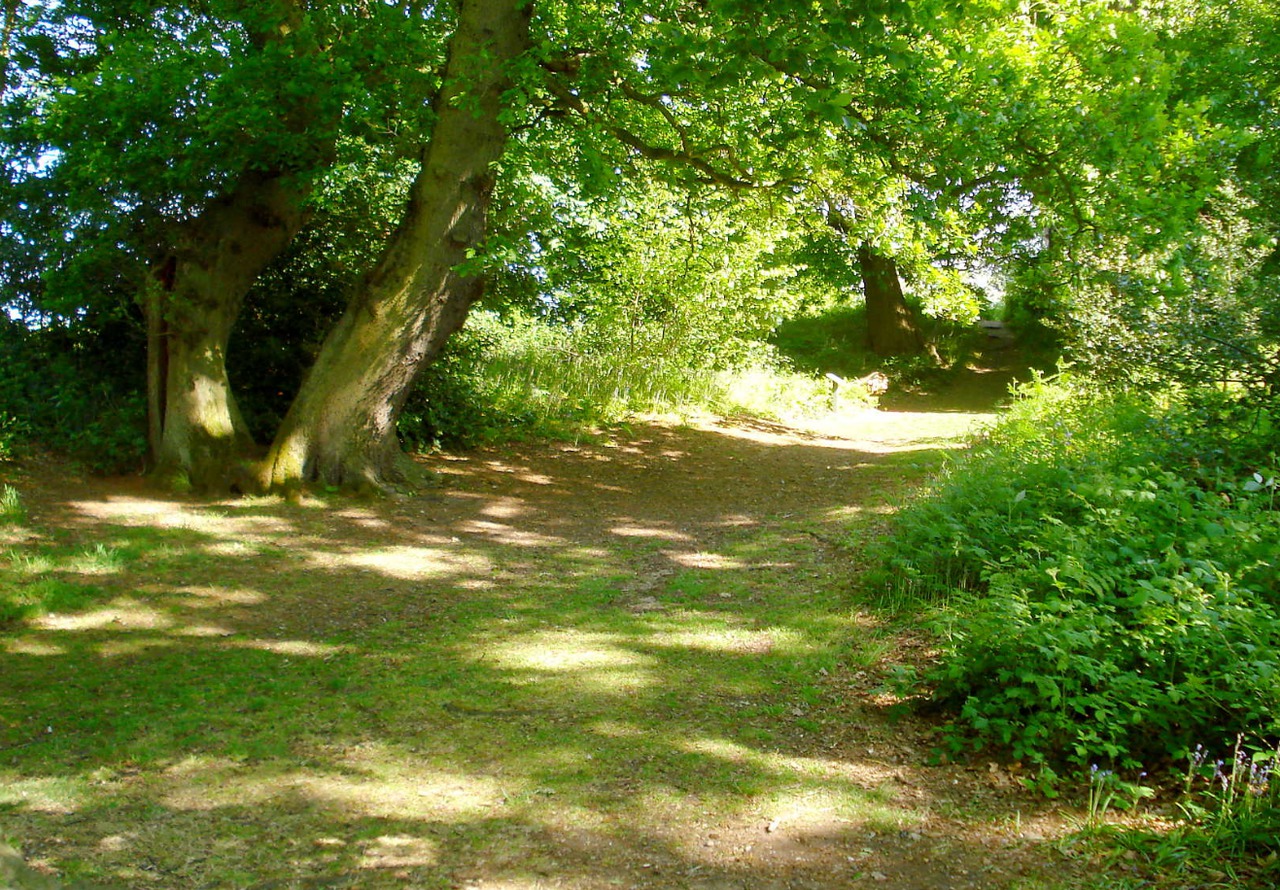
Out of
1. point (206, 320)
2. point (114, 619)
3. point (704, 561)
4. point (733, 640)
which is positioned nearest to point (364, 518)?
point (206, 320)

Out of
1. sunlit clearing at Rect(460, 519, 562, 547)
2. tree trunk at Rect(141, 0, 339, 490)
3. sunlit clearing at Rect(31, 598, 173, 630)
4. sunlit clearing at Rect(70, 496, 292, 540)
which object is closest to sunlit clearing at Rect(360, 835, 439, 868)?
sunlit clearing at Rect(31, 598, 173, 630)

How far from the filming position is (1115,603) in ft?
15.4

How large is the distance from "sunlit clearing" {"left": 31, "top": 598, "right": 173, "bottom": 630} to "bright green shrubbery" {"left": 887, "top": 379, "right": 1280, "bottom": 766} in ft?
15.7

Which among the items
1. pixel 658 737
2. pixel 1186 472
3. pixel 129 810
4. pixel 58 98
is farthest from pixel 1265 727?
pixel 58 98

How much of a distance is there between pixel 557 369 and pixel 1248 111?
476 inches

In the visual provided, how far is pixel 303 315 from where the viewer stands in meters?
11.4

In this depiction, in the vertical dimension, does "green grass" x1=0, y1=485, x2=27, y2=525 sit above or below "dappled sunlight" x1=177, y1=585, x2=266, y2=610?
above

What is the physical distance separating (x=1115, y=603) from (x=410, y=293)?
22.8 feet

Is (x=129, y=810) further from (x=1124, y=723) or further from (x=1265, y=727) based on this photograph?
(x=1265, y=727)

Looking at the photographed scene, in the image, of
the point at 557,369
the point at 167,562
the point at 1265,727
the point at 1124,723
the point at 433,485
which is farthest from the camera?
the point at 557,369

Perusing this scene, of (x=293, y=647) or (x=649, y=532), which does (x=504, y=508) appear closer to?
(x=649, y=532)

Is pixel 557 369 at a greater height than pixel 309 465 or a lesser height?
greater

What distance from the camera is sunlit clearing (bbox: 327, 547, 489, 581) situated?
7.72 metres

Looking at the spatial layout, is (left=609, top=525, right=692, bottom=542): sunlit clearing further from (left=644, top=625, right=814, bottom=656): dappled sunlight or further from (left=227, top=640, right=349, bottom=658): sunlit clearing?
(left=227, top=640, right=349, bottom=658): sunlit clearing
